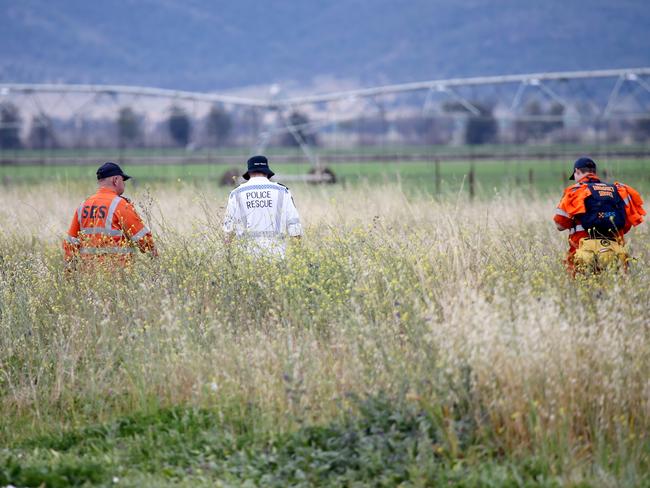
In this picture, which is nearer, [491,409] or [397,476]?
[397,476]

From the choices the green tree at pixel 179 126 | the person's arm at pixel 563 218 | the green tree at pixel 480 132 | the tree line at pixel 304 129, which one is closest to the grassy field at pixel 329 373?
the person's arm at pixel 563 218

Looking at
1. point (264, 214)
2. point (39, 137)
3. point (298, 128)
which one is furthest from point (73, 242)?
point (39, 137)

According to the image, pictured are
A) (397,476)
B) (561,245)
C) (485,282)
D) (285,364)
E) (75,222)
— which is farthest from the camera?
(561,245)

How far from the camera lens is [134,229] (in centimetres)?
1067

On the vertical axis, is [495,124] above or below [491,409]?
above

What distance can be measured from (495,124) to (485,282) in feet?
173

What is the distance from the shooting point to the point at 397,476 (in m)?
6.54

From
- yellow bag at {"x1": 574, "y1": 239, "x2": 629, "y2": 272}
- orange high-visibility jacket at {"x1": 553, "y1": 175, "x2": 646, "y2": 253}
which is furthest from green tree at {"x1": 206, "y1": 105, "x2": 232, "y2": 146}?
yellow bag at {"x1": 574, "y1": 239, "x2": 629, "y2": 272}

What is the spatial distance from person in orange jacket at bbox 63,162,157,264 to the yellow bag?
4.79 metres

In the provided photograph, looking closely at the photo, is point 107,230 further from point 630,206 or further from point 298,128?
point 298,128

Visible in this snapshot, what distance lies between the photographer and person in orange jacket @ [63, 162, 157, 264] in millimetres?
10500

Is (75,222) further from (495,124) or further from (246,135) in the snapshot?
(495,124)

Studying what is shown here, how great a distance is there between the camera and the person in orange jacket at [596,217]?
10.8m

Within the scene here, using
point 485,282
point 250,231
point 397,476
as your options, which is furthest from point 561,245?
point 397,476
